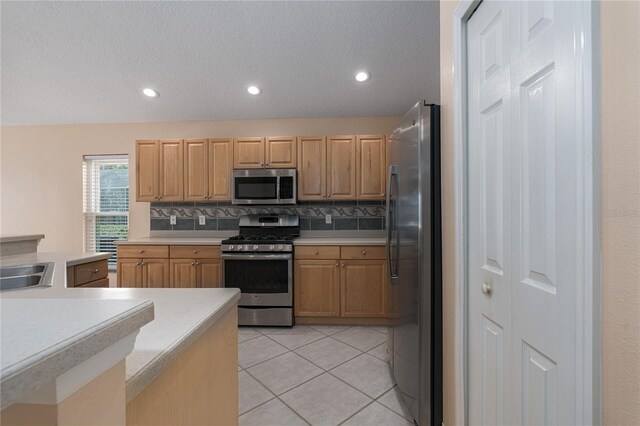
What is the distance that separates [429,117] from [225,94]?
2.69 m

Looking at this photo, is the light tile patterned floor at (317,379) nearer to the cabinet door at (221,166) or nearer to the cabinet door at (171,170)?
the cabinet door at (221,166)

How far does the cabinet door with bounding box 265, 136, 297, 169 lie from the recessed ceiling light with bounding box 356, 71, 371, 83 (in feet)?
3.26

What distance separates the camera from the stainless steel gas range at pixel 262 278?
3.05m

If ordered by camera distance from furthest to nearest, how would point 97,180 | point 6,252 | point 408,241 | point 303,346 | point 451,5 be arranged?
point 97,180
point 303,346
point 6,252
point 408,241
point 451,5

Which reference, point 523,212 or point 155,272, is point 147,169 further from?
point 523,212

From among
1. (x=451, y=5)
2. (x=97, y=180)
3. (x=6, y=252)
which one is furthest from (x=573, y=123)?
(x=97, y=180)

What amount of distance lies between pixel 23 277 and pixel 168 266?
1573 millimetres

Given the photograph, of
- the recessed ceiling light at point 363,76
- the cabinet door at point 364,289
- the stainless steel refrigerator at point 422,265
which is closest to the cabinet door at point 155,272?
the cabinet door at point 364,289

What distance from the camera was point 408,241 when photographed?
5.41 ft

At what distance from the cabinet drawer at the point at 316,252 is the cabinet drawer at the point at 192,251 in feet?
3.06

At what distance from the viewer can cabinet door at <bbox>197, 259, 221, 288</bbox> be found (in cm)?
318

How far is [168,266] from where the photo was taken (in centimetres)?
322

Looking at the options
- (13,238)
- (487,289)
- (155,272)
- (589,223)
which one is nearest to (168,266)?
(155,272)

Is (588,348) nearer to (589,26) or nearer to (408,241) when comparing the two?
(589,26)
